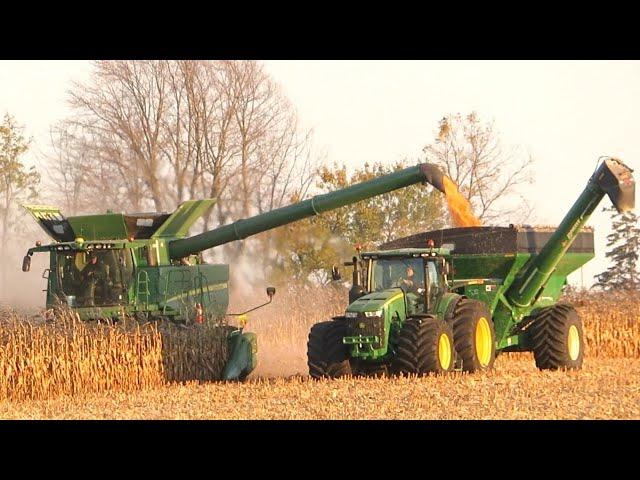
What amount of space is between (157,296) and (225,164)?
57.1ft

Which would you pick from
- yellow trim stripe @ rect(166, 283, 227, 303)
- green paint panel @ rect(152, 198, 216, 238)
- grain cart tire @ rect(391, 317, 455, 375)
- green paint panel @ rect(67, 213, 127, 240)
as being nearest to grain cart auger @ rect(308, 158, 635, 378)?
grain cart tire @ rect(391, 317, 455, 375)

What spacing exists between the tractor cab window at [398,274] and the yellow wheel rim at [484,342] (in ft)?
4.26

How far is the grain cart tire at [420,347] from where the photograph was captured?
1666 cm

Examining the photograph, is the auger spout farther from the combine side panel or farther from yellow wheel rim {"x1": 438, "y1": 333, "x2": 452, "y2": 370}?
yellow wheel rim {"x1": 438, "y1": 333, "x2": 452, "y2": 370}

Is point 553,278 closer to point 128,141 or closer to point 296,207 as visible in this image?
point 296,207

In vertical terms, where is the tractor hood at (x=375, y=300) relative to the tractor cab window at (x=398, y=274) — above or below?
below

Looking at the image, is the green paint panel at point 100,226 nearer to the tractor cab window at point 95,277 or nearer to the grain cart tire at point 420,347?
the tractor cab window at point 95,277

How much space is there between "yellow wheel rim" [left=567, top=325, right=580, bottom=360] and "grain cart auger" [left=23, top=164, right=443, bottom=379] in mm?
3326

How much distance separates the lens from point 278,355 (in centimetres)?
2358

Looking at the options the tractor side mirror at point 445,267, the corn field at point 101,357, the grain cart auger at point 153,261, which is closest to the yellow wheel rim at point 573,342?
the corn field at point 101,357

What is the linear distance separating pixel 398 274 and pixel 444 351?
4.67ft

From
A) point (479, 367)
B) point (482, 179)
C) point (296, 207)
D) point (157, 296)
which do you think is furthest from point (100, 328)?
point (482, 179)

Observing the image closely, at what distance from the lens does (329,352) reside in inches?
685

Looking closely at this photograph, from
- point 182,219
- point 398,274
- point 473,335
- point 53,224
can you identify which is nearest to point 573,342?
point 473,335
